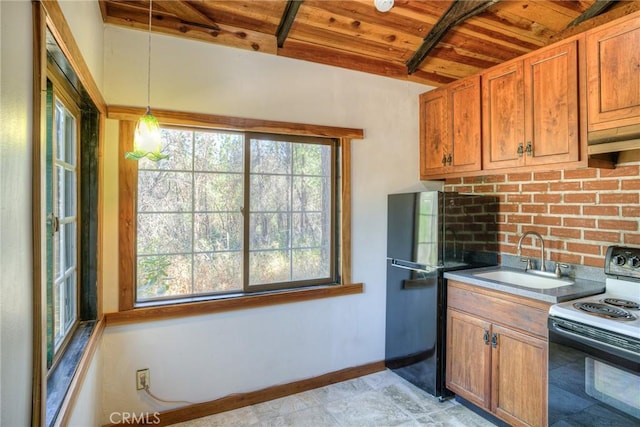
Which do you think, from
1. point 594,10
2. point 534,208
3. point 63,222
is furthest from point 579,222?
point 63,222

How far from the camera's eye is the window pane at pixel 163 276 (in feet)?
7.32

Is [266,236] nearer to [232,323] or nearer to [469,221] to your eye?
[232,323]

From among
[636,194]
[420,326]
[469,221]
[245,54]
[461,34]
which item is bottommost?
[420,326]

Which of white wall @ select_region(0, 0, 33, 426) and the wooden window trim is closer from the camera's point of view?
white wall @ select_region(0, 0, 33, 426)

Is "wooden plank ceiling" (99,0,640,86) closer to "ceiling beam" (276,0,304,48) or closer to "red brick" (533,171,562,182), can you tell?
"ceiling beam" (276,0,304,48)

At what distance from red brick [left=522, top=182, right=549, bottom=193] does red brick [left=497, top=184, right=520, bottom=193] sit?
0.06m

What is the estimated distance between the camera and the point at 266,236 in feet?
8.46

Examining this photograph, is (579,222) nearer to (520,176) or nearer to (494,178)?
(520,176)

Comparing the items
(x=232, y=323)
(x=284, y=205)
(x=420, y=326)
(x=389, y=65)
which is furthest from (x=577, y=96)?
(x=232, y=323)

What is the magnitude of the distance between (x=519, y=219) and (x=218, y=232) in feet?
7.45

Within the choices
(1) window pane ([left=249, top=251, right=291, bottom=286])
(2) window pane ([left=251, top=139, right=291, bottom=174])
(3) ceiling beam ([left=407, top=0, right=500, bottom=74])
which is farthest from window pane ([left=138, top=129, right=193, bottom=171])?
(3) ceiling beam ([left=407, top=0, right=500, bottom=74])

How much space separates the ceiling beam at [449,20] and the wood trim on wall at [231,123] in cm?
80

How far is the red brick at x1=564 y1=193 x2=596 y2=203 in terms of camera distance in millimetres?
2210

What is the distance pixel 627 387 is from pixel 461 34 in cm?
240
